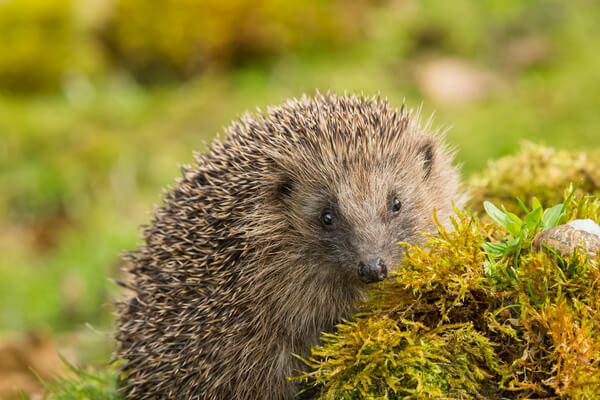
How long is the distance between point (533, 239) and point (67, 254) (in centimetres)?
762

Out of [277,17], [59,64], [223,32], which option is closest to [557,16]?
[277,17]

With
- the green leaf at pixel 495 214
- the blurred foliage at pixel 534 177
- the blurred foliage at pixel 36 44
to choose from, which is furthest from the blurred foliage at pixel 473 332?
the blurred foliage at pixel 36 44

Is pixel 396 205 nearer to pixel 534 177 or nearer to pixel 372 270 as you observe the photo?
pixel 372 270

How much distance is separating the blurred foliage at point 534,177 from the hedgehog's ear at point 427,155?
661mm

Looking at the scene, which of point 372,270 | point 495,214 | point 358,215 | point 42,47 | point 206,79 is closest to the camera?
point 495,214

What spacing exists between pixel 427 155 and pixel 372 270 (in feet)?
4.20

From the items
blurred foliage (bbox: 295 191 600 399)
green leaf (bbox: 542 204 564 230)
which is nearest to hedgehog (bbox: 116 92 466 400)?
blurred foliage (bbox: 295 191 600 399)

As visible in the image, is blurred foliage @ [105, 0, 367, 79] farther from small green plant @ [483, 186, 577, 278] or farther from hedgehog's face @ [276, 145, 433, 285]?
small green plant @ [483, 186, 577, 278]

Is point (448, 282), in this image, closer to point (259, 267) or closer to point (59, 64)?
point (259, 267)

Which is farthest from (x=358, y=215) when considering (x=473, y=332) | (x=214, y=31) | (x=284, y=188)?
(x=214, y=31)

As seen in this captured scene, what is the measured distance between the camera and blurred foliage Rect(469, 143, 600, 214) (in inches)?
188

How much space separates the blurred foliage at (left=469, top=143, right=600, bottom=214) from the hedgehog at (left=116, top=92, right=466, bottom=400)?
2.76 ft

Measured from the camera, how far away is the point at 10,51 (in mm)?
12836

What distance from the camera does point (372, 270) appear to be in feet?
11.7
